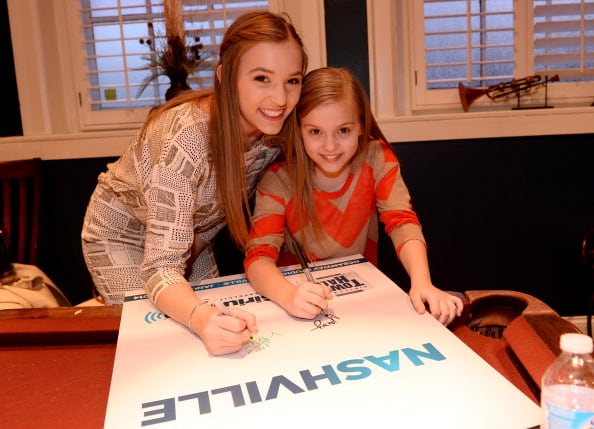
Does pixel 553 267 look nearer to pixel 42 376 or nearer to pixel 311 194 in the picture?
pixel 311 194

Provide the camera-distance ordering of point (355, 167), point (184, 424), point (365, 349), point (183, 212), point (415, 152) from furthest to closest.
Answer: point (415, 152), point (355, 167), point (183, 212), point (365, 349), point (184, 424)

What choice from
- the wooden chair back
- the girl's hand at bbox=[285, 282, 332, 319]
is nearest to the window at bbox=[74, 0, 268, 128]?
the wooden chair back

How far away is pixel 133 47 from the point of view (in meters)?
2.61

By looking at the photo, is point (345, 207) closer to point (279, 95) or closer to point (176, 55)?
point (279, 95)

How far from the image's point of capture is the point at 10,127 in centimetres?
256

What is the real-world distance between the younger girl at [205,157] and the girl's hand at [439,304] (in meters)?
0.33

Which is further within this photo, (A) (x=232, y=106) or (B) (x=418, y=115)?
(B) (x=418, y=115)

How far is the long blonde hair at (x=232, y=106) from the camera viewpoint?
1243mm

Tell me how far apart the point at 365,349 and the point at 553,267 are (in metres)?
1.94

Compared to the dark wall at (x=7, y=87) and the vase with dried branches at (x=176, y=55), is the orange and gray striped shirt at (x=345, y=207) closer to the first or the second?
the vase with dried branches at (x=176, y=55)

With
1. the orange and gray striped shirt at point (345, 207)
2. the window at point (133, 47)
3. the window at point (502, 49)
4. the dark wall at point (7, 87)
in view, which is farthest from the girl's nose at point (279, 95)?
the dark wall at point (7, 87)

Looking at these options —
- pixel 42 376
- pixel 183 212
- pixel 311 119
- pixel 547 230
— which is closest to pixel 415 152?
pixel 547 230

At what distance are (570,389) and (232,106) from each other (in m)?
0.92
